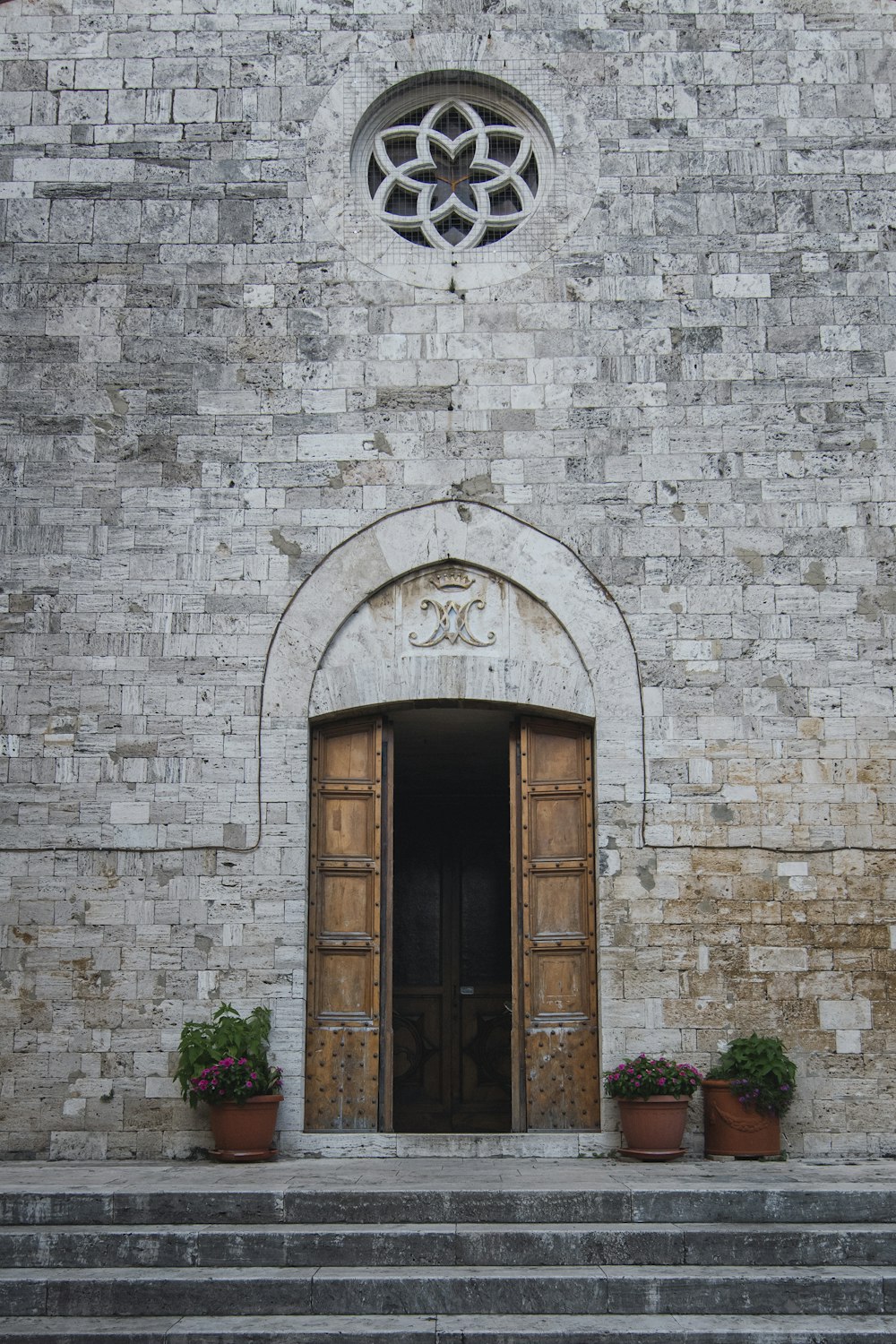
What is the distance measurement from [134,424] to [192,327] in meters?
0.75

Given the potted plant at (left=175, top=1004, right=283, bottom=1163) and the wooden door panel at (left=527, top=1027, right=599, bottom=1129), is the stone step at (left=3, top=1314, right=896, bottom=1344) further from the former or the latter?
the wooden door panel at (left=527, top=1027, right=599, bottom=1129)

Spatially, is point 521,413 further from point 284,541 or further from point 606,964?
point 606,964

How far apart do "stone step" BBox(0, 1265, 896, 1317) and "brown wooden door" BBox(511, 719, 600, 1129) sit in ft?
7.95

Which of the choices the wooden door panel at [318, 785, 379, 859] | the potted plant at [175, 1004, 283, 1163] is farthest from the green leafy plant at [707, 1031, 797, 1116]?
the potted plant at [175, 1004, 283, 1163]

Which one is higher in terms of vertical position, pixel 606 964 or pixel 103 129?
pixel 103 129

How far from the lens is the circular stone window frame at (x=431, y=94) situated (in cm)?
955

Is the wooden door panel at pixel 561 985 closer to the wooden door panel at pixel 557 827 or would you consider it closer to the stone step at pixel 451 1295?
→ the wooden door panel at pixel 557 827

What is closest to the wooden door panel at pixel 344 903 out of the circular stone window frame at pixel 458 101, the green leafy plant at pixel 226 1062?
the green leafy plant at pixel 226 1062

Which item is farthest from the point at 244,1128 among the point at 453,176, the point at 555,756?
the point at 453,176

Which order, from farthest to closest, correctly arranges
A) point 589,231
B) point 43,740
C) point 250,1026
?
1. point 589,231
2. point 43,740
3. point 250,1026

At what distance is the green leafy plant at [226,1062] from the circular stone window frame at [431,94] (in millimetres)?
4845

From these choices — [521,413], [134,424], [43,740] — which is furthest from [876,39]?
[43,740]

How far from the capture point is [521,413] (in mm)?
9289

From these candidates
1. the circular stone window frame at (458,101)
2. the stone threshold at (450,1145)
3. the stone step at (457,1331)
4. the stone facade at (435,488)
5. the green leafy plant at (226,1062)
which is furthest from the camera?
the circular stone window frame at (458,101)
